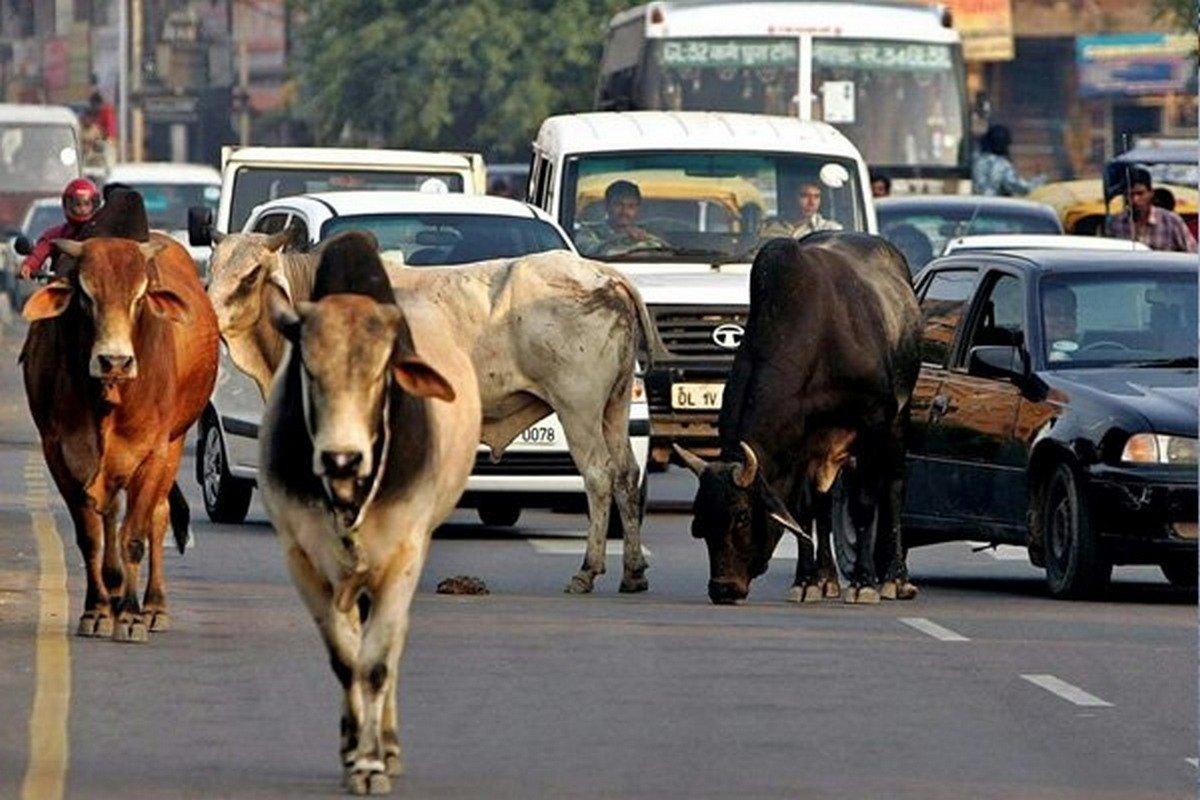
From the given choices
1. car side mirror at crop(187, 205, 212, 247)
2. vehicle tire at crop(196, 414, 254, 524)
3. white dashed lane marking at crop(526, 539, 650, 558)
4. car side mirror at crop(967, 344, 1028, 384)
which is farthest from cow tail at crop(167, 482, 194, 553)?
vehicle tire at crop(196, 414, 254, 524)

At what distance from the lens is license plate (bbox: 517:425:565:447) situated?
2239 cm

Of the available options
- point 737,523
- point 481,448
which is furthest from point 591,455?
point 481,448

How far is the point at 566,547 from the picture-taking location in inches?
874

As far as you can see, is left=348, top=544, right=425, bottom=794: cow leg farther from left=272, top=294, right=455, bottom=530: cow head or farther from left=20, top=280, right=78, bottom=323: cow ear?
left=20, top=280, right=78, bottom=323: cow ear

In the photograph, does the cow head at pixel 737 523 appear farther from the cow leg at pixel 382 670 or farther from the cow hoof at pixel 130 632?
the cow leg at pixel 382 670

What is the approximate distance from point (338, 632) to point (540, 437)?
10.2 m

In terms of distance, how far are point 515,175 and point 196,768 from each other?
4562 centimetres

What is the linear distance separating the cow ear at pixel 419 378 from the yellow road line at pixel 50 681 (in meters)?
1.56

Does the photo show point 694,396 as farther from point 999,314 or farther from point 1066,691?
point 1066,691

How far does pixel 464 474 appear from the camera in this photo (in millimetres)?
13203

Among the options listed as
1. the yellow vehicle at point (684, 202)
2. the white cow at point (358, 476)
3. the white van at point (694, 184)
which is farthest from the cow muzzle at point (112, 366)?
the yellow vehicle at point (684, 202)

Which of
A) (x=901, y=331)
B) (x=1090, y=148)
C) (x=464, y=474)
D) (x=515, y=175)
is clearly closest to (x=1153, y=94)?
(x=1090, y=148)

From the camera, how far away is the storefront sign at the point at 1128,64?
8619 cm

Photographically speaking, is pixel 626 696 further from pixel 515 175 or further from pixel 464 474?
pixel 515 175
